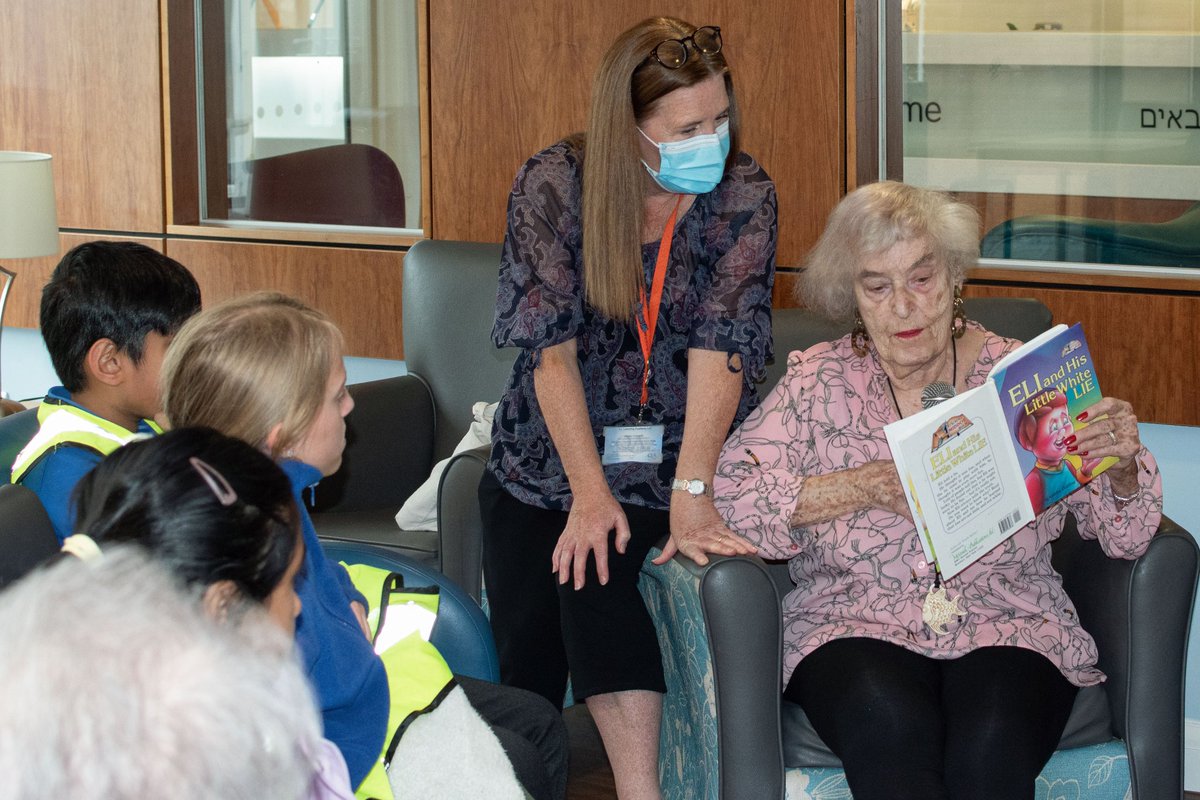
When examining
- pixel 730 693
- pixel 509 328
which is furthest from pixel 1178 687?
pixel 509 328

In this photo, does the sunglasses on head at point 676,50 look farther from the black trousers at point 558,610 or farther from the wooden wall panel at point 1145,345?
the wooden wall panel at point 1145,345

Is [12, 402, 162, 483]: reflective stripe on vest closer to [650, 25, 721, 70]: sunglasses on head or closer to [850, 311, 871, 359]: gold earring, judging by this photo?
[650, 25, 721, 70]: sunglasses on head

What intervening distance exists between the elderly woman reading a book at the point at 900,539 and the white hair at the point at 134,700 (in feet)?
4.44

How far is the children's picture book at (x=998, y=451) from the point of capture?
2.05m

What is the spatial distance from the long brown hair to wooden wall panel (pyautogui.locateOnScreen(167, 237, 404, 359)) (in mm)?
1755

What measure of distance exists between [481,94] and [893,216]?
175cm

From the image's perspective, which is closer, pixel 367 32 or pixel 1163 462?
pixel 1163 462

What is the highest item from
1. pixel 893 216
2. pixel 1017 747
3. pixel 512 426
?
pixel 893 216

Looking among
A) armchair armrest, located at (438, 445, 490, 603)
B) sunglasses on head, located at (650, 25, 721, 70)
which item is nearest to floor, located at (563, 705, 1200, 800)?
armchair armrest, located at (438, 445, 490, 603)

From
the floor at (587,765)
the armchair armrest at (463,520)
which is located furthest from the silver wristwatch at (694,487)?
the floor at (587,765)

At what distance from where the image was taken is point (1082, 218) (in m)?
3.20

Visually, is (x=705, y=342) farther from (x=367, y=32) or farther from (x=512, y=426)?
(x=367, y=32)

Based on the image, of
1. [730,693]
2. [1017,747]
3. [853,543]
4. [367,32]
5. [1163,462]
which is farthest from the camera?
[367,32]

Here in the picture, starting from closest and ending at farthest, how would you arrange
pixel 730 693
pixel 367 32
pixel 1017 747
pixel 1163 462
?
1. pixel 1017 747
2. pixel 730 693
3. pixel 1163 462
4. pixel 367 32
